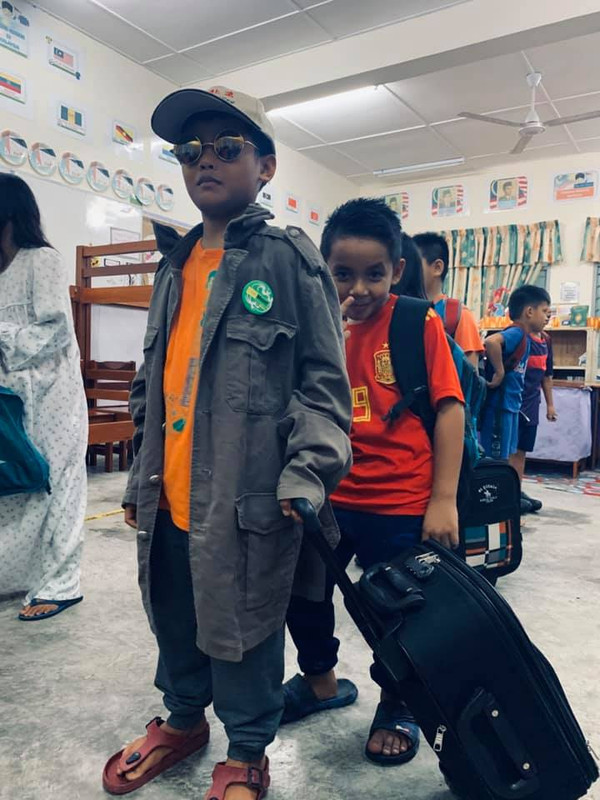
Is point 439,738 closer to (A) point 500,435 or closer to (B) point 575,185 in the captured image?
(A) point 500,435

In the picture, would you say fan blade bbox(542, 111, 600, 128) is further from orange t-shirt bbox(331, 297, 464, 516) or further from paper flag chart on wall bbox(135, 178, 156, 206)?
orange t-shirt bbox(331, 297, 464, 516)

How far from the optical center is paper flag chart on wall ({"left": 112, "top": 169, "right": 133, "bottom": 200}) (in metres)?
4.83

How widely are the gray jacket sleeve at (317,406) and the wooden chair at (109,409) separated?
2982 mm

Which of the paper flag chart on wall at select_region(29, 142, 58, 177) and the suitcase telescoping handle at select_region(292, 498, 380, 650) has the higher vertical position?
the paper flag chart on wall at select_region(29, 142, 58, 177)

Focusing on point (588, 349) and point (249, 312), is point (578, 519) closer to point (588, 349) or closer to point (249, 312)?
point (588, 349)

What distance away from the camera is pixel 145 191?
5098 mm

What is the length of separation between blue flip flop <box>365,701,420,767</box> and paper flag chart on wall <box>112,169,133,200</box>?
4503mm

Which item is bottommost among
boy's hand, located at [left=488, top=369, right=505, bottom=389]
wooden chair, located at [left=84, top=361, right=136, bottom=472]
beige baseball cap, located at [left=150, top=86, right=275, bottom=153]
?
wooden chair, located at [left=84, top=361, right=136, bottom=472]

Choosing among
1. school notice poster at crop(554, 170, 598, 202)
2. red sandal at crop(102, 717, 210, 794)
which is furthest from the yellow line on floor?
school notice poster at crop(554, 170, 598, 202)

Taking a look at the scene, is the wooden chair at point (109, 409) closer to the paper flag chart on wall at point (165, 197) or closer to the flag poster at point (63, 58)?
the paper flag chart on wall at point (165, 197)

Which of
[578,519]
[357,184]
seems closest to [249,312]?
[578,519]

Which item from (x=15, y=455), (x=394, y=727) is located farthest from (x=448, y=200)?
(x=394, y=727)

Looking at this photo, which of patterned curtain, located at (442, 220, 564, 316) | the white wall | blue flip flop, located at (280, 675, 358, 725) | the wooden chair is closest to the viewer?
blue flip flop, located at (280, 675, 358, 725)

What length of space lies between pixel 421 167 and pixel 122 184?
3.74m
